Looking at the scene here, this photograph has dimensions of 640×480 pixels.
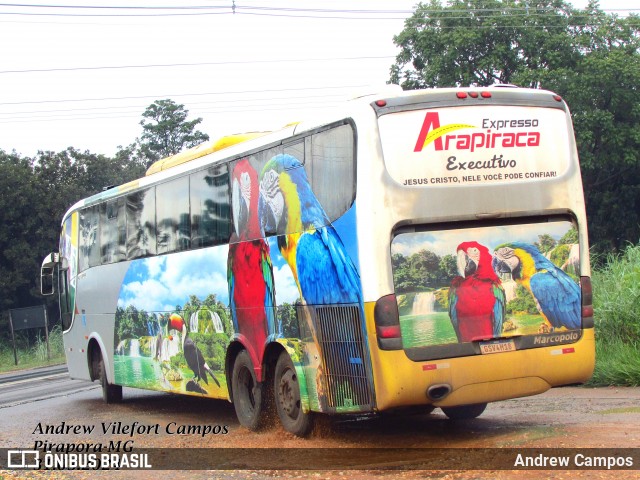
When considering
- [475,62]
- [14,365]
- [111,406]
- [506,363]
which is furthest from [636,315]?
[475,62]

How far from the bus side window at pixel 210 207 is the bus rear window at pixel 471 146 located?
10.7ft

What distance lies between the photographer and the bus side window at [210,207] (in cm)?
1148

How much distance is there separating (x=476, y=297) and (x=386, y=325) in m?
0.95

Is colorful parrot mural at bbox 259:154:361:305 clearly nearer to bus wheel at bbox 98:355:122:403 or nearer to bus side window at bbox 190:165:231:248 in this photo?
bus side window at bbox 190:165:231:248

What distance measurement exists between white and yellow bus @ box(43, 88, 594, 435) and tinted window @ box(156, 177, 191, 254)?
179cm

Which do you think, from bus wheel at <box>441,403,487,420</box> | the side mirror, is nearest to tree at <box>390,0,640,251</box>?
Answer: the side mirror

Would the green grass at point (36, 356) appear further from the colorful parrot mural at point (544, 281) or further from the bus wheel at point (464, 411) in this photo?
the colorful parrot mural at point (544, 281)

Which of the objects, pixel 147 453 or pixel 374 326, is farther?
pixel 147 453

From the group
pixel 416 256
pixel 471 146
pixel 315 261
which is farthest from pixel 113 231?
pixel 471 146

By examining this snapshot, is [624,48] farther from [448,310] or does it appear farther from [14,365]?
[448,310]

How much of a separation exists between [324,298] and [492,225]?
1.75 m

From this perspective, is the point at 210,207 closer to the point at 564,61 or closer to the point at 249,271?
the point at 249,271

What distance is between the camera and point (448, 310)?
8.62 m

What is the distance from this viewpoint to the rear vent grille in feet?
28.4
